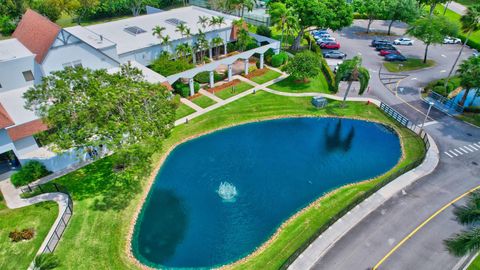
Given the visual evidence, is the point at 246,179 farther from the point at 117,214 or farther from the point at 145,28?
the point at 145,28

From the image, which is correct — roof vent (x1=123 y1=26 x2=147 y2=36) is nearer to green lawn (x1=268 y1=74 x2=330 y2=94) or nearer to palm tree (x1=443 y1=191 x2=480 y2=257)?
green lawn (x1=268 y1=74 x2=330 y2=94)

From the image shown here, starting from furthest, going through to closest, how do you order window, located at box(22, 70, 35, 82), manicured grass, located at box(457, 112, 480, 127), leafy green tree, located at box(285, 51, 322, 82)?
leafy green tree, located at box(285, 51, 322, 82), manicured grass, located at box(457, 112, 480, 127), window, located at box(22, 70, 35, 82)

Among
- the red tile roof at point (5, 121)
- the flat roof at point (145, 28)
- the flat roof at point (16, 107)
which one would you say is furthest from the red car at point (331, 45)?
the red tile roof at point (5, 121)

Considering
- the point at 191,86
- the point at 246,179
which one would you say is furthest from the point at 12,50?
the point at 246,179

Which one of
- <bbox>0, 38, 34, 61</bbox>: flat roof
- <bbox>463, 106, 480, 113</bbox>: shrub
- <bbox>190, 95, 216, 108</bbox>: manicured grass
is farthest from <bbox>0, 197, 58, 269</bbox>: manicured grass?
<bbox>463, 106, 480, 113</bbox>: shrub

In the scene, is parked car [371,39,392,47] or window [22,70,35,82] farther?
parked car [371,39,392,47]

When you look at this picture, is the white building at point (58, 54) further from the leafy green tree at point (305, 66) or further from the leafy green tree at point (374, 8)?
the leafy green tree at point (374, 8)

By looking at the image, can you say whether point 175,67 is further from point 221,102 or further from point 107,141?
point 107,141
